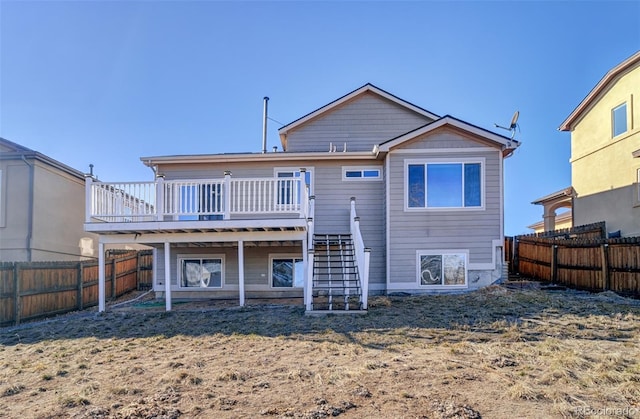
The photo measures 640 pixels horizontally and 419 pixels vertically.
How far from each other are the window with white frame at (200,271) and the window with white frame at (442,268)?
235 inches

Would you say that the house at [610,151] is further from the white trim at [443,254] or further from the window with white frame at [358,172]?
the window with white frame at [358,172]

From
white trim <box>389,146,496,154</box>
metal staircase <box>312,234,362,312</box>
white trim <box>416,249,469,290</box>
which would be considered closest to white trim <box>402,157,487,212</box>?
white trim <box>389,146,496,154</box>

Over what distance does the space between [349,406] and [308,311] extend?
4.57 m

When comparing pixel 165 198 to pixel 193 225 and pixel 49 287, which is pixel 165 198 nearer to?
pixel 193 225

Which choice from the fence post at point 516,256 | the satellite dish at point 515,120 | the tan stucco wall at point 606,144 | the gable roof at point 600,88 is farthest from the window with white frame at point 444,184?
the gable roof at point 600,88

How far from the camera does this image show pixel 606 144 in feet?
49.7

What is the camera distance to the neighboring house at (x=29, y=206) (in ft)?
42.5

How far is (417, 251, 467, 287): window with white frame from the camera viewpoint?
10.9 metres

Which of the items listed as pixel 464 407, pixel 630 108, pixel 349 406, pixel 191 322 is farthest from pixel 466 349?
pixel 630 108

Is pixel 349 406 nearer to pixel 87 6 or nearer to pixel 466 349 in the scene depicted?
pixel 466 349

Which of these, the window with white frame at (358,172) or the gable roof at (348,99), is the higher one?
the gable roof at (348,99)

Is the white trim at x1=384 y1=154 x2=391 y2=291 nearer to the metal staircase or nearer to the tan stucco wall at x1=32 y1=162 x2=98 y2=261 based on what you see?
the metal staircase

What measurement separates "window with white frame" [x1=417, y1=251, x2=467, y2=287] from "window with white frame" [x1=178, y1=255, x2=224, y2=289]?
5978 mm

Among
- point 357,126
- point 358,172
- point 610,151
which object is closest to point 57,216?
point 358,172
